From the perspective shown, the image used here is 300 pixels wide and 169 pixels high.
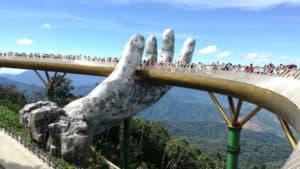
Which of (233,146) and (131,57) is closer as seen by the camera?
(233,146)

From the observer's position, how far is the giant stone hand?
3252 cm

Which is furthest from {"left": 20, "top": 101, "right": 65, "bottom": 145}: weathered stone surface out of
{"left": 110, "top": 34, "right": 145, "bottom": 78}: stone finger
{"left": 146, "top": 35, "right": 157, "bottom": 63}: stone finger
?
{"left": 146, "top": 35, "right": 157, "bottom": 63}: stone finger

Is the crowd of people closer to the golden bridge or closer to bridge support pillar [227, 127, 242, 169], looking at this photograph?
the golden bridge

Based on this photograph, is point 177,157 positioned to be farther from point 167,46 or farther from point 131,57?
point 131,57

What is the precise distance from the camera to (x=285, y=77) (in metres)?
21.6

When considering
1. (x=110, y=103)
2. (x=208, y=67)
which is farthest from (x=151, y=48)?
(x=208, y=67)

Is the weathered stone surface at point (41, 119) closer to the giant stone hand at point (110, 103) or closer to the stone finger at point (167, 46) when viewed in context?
the giant stone hand at point (110, 103)

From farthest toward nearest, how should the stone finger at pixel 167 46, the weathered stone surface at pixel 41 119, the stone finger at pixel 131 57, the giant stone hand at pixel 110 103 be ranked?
the stone finger at pixel 167 46 → the stone finger at pixel 131 57 → the weathered stone surface at pixel 41 119 → the giant stone hand at pixel 110 103

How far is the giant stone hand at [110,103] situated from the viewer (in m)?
32.5

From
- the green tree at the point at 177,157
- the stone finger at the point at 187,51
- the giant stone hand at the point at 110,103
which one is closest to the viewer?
the giant stone hand at the point at 110,103

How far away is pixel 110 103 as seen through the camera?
36.4 m

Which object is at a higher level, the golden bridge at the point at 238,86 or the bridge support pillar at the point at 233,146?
the golden bridge at the point at 238,86

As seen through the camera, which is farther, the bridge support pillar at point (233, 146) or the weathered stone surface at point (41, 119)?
the weathered stone surface at point (41, 119)

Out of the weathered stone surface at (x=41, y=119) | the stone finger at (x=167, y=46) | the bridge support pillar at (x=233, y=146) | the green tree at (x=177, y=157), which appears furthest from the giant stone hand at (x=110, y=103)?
the green tree at (x=177, y=157)
